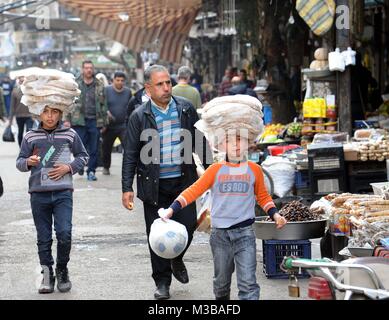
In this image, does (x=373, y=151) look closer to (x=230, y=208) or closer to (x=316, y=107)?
(x=316, y=107)

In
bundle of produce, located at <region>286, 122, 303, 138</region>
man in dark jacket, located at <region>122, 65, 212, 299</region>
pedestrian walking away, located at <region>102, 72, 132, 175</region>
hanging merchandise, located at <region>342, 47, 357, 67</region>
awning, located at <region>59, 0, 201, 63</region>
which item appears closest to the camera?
man in dark jacket, located at <region>122, 65, 212, 299</region>

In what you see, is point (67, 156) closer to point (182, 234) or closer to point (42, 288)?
point (42, 288)

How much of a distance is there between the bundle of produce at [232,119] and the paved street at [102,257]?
65.2 inches

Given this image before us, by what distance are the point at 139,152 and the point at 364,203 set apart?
2.42 meters

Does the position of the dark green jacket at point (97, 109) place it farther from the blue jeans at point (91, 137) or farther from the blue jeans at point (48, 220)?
the blue jeans at point (48, 220)

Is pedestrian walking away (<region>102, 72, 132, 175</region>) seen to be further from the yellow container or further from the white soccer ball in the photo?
the white soccer ball

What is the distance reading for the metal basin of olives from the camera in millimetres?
8992

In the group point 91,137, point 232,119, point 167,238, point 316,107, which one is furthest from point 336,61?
point 167,238

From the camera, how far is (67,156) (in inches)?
342

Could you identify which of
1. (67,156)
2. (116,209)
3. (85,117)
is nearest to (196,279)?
(67,156)

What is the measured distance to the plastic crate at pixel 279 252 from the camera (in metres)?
9.04

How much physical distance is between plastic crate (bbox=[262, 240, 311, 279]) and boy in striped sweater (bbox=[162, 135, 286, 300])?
1849 millimetres

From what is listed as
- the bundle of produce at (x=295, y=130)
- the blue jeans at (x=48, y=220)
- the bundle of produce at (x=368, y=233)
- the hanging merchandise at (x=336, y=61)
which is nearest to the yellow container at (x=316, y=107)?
the hanging merchandise at (x=336, y=61)

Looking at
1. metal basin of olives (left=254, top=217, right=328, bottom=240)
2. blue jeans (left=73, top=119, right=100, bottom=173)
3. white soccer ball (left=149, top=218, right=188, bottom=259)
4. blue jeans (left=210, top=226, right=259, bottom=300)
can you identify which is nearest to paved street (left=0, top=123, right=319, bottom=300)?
metal basin of olives (left=254, top=217, right=328, bottom=240)
